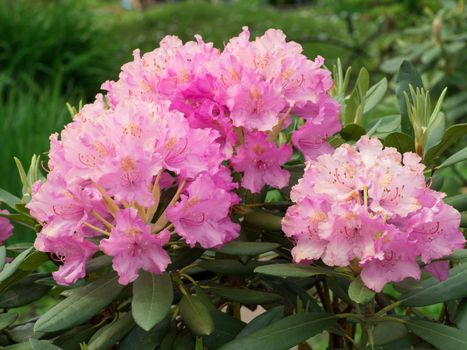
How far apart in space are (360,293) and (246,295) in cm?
24

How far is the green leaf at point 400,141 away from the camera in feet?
4.75

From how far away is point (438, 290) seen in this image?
4.37 feet

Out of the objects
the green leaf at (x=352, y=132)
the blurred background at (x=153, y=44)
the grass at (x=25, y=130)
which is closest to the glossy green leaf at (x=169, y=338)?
the green leaf at (x=352, y=132)

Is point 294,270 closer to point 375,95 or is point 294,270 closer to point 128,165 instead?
point 128,165

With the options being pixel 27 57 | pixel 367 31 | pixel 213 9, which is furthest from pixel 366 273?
pixel 213 9

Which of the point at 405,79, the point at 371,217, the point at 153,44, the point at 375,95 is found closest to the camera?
the point at 371,217

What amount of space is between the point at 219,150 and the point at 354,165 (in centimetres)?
21

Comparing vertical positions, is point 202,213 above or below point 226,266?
above

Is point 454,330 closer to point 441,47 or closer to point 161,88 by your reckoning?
point 161,88

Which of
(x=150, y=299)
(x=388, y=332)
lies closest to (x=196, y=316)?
(x=150, y=299)

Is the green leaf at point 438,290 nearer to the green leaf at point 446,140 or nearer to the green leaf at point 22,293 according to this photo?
the green leaf at point 446,140

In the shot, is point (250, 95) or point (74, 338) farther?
point (74, 338)

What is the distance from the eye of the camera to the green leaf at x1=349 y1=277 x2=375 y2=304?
118 cm

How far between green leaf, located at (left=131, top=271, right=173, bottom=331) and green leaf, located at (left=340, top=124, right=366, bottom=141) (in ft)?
1.36
